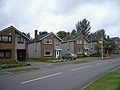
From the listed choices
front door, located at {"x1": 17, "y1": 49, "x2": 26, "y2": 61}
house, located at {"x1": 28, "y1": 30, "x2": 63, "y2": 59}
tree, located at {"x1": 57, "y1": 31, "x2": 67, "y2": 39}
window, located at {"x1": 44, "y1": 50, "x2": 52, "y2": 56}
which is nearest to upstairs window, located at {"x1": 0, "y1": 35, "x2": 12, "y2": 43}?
front door, located at {"x1": 17, "y1": 49, "x2": 26, "y2": 61}

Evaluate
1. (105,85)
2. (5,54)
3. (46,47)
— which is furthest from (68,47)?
(105,85)

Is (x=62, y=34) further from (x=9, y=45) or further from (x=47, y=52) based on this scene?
(x=9, y=45)

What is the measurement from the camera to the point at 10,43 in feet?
113

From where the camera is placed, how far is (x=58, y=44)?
155 feet

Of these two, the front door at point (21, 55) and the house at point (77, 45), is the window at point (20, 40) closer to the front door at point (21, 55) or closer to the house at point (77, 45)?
the front door at point (21, 55)

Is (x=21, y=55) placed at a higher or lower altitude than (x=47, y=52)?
lower

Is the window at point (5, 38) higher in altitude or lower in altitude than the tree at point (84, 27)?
lower

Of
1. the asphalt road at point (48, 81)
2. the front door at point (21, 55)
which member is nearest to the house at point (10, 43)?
the front door at point (21, 55)

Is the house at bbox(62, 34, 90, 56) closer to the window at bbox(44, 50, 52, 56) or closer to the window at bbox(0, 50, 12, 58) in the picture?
the window at bbox(44, 50, 52, 56)

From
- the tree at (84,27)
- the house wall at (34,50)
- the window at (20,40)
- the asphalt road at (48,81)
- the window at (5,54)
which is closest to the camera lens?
the asphalt road at (48,81)

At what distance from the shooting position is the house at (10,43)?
1319 inches

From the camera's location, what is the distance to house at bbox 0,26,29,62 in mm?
33491

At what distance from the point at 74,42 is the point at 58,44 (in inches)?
384

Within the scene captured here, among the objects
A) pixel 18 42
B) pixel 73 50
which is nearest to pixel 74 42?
pixel 73 50
